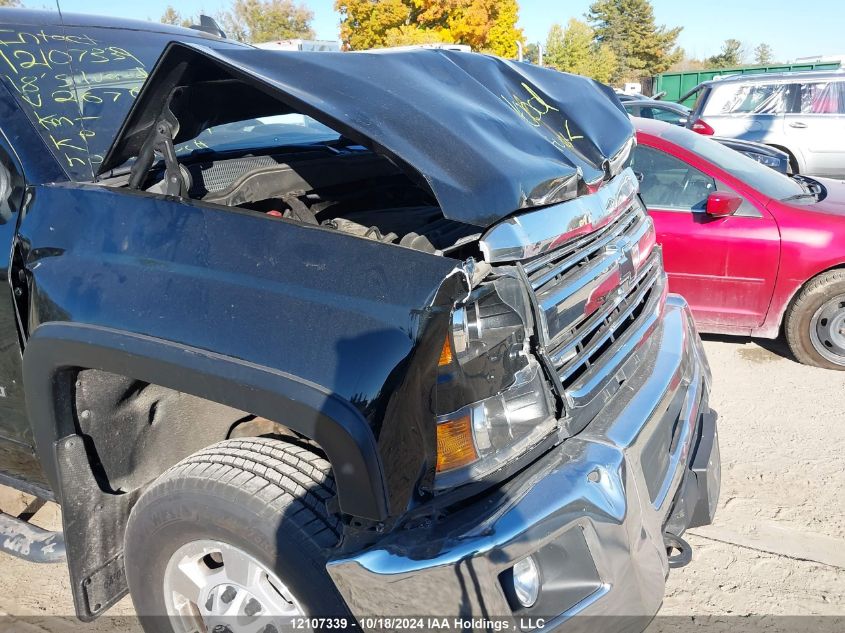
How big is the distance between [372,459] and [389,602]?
1.07 feet

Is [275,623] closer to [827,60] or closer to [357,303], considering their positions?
[357,303]

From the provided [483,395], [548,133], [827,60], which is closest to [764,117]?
[548,133]

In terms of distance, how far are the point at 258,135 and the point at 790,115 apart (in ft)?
33.8

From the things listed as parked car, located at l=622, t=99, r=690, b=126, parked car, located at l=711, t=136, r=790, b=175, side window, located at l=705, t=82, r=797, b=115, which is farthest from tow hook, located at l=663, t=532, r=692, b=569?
parked car, located at l=622, t=99, r=690, b=126

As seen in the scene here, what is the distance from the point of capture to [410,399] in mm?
1564

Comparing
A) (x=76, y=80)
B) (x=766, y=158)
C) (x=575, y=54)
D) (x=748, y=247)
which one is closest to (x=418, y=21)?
(x=575, y=54)

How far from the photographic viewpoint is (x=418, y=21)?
29781 mm

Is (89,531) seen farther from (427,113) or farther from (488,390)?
(427,113)

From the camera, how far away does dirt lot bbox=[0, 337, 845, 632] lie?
8.70 ft

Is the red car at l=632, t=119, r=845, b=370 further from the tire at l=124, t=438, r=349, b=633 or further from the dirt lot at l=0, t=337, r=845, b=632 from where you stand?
the tire at l=124, t=438, r=349, b=633

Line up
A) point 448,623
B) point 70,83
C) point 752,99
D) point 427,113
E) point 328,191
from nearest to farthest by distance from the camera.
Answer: point 448,623 < point 427,113 < point 70,83 < point 328,191 < point 752,99

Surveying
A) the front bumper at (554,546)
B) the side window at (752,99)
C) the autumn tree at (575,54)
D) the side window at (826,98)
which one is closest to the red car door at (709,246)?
the front bumper at (554,546)

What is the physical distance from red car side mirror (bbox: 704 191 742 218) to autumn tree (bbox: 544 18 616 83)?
41221mm

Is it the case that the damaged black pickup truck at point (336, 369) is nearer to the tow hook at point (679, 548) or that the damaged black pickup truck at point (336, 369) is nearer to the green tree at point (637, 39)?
the tow hook at point (679, 548)
